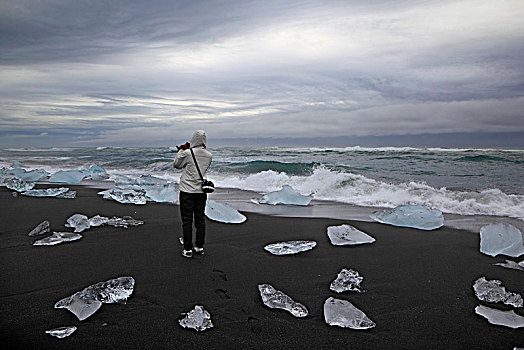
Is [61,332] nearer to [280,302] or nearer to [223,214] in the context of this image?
[280,302]

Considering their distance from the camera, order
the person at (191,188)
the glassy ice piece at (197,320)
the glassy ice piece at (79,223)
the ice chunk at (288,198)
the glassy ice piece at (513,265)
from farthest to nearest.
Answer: the ice chunk at (288,198)
the glassy ice piece at (79,223)
the person at (191,188)
the glassy ice piece at (513,265)
the glassy ice piece at (197,320)

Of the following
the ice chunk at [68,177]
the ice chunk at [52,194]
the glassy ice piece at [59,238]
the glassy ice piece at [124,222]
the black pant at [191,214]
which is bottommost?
the ice chunk at [68,177]

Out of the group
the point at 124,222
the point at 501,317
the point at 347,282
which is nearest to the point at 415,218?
the point at 347,282

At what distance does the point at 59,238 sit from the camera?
4.57 meters

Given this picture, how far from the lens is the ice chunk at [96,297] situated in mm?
2752

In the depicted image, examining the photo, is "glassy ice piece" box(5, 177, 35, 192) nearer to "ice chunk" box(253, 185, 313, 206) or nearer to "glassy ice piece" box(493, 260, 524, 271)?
"ice chunk" box(253, 185, 313, 206)

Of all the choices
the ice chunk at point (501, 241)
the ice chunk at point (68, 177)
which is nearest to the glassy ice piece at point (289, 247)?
the ice chunk at point (501, 241)

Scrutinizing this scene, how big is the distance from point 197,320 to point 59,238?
114 inches

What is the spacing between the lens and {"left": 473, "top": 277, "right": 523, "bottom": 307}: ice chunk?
10.1ft

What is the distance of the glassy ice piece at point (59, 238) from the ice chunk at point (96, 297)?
173cm

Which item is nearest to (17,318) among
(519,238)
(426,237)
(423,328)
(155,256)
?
(155,256)

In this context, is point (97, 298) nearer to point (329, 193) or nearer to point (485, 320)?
point (485, 320)

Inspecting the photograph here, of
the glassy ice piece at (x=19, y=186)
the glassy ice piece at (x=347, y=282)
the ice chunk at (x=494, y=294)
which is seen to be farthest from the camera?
the glassy ice piece at (x=19, y=186)

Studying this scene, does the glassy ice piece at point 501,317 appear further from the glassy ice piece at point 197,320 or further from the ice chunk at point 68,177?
the ice chunk at point 68,177
